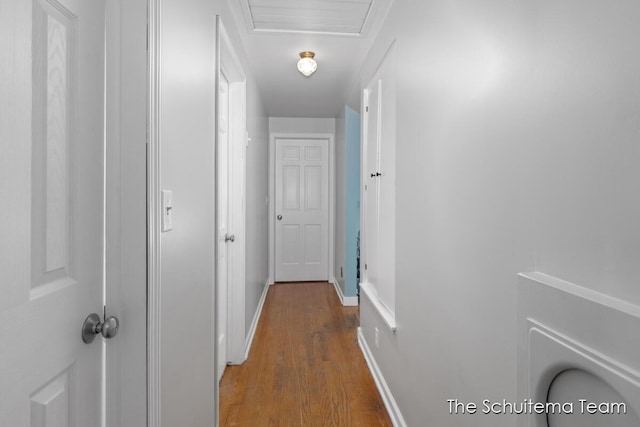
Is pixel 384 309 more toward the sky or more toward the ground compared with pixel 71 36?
more toward the ground

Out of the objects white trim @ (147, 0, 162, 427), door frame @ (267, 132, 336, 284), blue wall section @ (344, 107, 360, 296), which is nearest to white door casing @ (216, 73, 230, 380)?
white trim @ (147, 0, 162, 427)

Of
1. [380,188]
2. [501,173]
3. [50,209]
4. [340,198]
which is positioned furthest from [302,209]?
[50,209]

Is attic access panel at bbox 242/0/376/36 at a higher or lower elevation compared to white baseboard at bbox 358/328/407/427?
higher

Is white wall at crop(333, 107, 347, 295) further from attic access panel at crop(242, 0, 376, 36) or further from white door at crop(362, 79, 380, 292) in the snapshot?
attic access panel at crop(242, 0, 376, 36)

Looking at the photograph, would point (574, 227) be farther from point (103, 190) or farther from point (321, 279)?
point (321, 279)

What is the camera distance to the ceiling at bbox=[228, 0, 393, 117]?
2037 millimetres

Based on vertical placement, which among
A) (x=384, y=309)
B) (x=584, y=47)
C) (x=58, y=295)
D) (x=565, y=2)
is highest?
(x=565, y=2)

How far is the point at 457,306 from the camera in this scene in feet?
3.81

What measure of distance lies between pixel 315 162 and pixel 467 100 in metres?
3.89

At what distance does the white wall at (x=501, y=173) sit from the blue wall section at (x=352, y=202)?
2.23 metres

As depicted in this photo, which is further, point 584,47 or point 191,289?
point 191,289

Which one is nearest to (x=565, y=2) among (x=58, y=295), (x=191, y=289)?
(x=58, y=295)

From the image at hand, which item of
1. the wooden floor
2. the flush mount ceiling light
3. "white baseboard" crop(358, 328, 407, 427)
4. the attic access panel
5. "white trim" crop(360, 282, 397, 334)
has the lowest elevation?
the wooden floor

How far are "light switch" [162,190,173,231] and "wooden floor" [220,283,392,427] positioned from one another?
1365 mm
